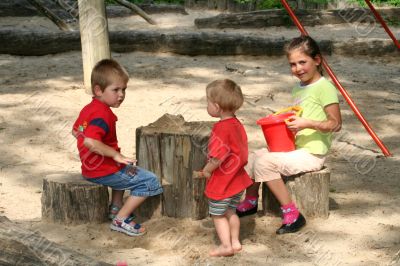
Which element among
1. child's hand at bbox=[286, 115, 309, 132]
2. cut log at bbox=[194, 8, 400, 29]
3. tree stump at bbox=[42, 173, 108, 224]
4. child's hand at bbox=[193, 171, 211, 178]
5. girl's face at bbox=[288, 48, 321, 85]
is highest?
girl's face at bbox=[288, 48, 321, 85]

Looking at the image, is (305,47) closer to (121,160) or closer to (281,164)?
(281,164)

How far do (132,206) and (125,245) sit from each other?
9.5 inches

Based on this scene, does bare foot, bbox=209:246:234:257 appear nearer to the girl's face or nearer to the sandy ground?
the sandy ground

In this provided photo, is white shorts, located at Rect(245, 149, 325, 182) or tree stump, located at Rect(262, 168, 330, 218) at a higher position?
white shorts, located at Rect(245, 149, 325, 182)

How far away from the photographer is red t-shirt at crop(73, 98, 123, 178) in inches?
161

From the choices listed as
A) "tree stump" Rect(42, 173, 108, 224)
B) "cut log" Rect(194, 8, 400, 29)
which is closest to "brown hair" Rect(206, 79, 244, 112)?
"tree stump" Rect(42, 173, 108, 224)

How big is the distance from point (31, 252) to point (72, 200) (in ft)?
4.17

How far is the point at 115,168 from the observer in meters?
4.21

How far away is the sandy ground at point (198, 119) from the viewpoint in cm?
406

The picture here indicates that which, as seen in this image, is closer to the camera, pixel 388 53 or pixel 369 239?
pixel 369 239

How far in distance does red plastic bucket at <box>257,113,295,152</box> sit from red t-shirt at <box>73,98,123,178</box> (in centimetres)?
85

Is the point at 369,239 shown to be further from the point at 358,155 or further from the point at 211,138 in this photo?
the point at 358,155

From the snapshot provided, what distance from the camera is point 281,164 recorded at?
4250 millimetres

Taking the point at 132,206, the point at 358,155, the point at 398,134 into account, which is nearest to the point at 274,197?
the point at 132,206
